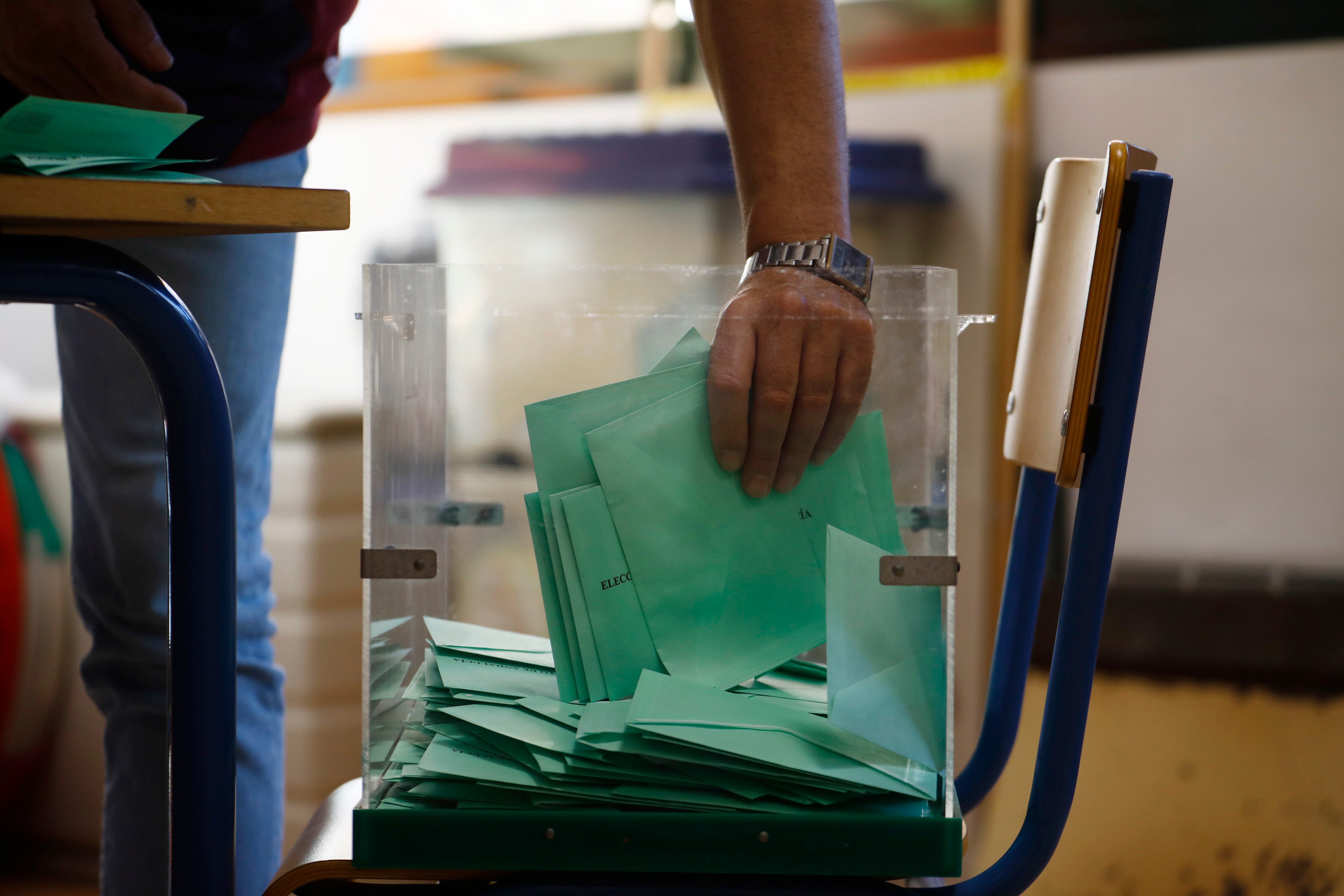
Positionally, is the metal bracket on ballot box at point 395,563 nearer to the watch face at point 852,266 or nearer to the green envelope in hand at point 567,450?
the green envelope in hand at point 567,450

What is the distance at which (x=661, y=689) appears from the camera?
0.57 metres

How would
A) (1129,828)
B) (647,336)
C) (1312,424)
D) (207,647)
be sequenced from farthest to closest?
(1312,424) → (1129,828) → (647,336) → (207,647)

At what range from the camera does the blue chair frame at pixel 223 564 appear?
508 millimetres

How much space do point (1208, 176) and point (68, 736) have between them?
2.01 m

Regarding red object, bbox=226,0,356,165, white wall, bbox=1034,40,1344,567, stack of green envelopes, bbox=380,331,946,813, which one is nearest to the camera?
stack of green envelopes, bbox=380,331,946,813

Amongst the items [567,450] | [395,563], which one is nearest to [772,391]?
[567,450]

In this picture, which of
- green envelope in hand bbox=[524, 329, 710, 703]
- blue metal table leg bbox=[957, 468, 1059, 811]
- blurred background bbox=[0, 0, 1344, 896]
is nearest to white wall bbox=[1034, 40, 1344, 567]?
blurred background bbox=[0, 0, 1344, 896]

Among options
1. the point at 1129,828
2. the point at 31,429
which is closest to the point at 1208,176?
the point at 1129,828

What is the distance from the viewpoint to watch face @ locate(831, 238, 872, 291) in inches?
24.1

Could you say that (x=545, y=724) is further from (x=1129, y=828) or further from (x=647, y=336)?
(x=1129, y=828)

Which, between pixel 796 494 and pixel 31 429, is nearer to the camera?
pixel 796 494

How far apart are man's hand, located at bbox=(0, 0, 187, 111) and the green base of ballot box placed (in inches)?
18.1

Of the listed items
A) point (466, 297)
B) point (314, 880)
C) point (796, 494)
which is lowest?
point (314, 880)

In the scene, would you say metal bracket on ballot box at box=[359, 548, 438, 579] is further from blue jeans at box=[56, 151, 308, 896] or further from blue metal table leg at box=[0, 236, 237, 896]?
blue jeans at box=[56, 151, 308, 896]
